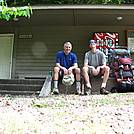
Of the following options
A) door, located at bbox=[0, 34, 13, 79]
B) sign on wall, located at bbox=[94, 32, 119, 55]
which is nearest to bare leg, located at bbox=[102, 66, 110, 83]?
sign on wall, located at bbox=[94, 32, 119, 55]

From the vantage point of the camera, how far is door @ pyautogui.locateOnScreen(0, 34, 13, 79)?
6.76m

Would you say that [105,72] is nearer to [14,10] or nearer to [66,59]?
[66,59]

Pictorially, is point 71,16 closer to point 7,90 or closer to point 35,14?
point 35,14

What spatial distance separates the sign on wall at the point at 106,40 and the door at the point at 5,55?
354cm

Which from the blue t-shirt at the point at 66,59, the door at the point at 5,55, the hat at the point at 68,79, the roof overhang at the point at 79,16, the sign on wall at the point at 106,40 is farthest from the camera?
the door at the point at 5,55

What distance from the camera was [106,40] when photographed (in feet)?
21.0

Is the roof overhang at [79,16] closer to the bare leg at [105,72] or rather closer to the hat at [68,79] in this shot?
the bare leg at [105,72]

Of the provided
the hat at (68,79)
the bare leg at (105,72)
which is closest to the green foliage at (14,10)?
the hat at (68,79)

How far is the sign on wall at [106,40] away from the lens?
20.9ft

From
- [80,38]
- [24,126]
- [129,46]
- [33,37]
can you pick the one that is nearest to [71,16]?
[80,38]

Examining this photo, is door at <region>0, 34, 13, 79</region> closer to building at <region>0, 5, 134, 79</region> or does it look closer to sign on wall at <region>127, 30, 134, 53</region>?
building at <region>0, 5, 134, 79</region>

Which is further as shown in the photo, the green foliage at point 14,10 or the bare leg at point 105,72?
the bare leg at point 105,72

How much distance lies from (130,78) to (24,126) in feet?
10.6

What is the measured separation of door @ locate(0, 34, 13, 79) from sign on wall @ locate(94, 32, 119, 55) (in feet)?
11.6
